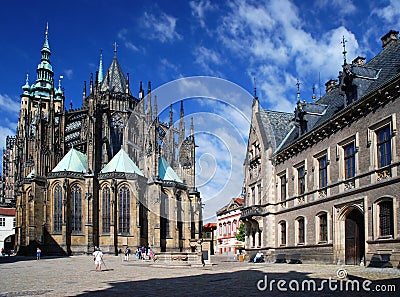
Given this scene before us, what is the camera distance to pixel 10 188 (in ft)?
325

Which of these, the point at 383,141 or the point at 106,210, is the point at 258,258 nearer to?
the point at 383,141

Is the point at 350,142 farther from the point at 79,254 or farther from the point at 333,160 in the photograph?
the point at 79,254

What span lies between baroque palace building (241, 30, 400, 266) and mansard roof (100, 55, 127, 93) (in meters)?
46.8

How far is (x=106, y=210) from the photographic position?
59000 millimetres

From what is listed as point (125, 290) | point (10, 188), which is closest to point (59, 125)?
point (10, 188)

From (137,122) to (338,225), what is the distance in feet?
171

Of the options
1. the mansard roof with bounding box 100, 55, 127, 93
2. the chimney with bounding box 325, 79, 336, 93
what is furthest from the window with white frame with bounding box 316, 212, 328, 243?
the mansard roof with bounding box 100, 55, 127, 93

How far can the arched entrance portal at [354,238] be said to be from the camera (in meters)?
Result: 26.6

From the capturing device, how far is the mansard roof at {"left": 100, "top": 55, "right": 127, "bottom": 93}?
83.5 metres

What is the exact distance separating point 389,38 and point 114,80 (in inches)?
2459

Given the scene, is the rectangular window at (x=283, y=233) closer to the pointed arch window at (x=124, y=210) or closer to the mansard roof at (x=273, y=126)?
the mansard roof at (x=273, y=126)

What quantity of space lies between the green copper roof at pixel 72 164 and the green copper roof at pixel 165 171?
11.4 m

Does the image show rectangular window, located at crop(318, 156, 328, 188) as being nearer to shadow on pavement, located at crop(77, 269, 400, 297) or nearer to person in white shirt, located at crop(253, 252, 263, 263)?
person in white shirt, located at crop(253, 252, 263, 263)

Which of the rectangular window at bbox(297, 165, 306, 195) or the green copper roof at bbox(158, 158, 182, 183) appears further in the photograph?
the green copper roof at bbox(158, 158, 182, 183)
